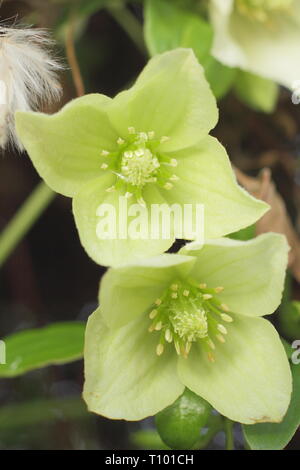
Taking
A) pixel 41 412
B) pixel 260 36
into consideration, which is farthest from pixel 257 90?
pixel 41 412

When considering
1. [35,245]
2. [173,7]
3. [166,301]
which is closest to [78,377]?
[35,245]

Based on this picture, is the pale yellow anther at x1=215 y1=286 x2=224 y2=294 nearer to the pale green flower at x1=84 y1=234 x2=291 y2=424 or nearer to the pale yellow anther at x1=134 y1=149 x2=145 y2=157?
the pale green flower at x1=84 y1=234 x2=291 y2=424

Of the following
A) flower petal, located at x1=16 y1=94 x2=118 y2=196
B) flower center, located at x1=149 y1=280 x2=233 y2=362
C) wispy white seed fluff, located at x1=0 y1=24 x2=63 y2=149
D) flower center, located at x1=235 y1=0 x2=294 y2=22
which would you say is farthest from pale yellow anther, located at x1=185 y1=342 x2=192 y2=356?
flower center, located at x1=235 y1=0 x2=294 y2=22

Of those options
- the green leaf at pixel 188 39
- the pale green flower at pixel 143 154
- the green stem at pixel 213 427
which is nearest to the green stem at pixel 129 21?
the green leaf at pixel 188 39

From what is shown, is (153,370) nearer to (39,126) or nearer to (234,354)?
(234,354)

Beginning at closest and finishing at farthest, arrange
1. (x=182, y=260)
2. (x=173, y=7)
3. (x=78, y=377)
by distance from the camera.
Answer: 1. (x=182, y=260)
2. (x=173, y=7)
3. (x=78, y=377)
